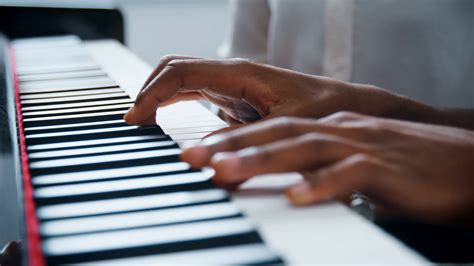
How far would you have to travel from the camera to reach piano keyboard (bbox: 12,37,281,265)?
1.27ft

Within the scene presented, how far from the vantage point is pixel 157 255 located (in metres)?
0.38

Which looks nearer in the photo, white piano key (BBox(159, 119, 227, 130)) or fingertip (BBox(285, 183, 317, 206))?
fingertip (BBox(285, 183, 317, 206))

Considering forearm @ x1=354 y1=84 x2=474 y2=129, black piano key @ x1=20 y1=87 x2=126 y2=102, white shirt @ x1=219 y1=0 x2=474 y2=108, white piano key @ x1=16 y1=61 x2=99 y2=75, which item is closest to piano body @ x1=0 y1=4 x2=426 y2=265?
black piano key @ x1=20 y1=87 x2=126 y2=102

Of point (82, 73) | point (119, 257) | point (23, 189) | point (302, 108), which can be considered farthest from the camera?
point (82, 73)

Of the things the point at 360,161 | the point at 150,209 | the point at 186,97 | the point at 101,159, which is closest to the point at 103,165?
the point at 101,159

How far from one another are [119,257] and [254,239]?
9 cm

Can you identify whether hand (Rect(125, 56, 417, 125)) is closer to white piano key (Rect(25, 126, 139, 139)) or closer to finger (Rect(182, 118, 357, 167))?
white piano key (Rect(25, 126, 139, 139))

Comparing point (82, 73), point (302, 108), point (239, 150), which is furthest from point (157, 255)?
Result: point (82, 73)

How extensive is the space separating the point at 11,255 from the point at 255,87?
39 cm

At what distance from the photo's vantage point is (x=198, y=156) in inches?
20.5

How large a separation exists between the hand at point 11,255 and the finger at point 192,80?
0.27m

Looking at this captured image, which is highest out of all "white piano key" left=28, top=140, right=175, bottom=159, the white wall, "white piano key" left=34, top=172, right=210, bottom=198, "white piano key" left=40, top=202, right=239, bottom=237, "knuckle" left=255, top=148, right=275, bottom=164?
"knuckle" left=255, top=148, right=275, bottom=164

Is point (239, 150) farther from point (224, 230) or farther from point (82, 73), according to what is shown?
point (82, 73)

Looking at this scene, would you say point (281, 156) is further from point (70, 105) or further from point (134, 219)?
point (70, 105)
